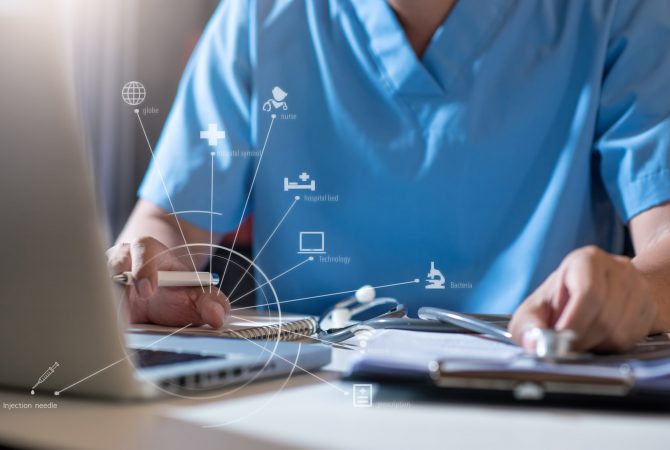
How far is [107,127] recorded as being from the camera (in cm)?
72

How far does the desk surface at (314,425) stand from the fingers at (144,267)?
0.11 meters

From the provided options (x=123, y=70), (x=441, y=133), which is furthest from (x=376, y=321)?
(x=123, y=70)

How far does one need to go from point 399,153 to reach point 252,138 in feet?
0.44

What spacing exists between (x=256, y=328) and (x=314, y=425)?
0.16 meters

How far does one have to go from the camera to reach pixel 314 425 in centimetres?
30

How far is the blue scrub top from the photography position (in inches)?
24.5

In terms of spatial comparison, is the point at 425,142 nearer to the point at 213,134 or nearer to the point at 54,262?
the point at 213,134

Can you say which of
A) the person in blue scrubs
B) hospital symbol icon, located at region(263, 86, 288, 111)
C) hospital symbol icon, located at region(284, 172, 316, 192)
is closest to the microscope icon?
the person in blue scrubs

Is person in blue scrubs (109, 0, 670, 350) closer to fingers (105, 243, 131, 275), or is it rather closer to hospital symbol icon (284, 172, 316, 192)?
hospital symbol icon (284, 172, 316, 192)

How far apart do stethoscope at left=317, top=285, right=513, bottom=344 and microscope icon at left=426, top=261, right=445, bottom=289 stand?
3cm

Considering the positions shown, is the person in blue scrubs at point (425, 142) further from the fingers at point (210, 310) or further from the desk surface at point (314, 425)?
the desk surface at point (314, 425)

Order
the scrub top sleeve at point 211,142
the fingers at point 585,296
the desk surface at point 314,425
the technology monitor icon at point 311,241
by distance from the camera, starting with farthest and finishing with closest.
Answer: the scrub top sleeve at point 211,142 < the technology monitor icon at point 311,241 < the fingers at point 585,296 < the desk surface at point 314,425

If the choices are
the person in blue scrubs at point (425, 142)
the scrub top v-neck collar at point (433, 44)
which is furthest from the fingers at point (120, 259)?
the scrub top v-neck collar at point (433, 44)

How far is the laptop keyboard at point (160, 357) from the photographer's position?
0.35m
